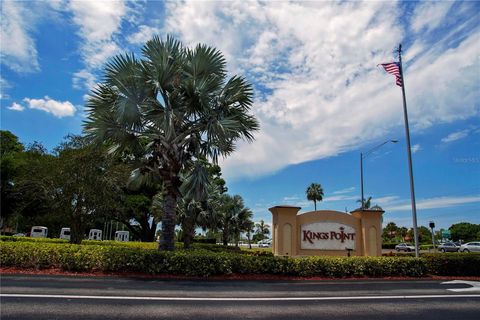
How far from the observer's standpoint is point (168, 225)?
14000 mm

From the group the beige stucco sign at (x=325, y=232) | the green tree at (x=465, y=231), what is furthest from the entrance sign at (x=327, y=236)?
the green tree at (x=465, y=231)

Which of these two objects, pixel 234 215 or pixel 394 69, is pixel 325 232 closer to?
pixel 394 69

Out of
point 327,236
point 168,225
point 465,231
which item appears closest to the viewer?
point 168,225

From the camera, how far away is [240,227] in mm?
37406

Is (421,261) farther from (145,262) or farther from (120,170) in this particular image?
(120,170)

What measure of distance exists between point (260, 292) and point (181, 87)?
811cm

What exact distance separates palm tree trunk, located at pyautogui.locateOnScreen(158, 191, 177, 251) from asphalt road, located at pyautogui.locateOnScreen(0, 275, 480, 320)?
2794mm

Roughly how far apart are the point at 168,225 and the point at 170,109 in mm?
4418

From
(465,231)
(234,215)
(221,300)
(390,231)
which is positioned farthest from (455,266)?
(465,231)

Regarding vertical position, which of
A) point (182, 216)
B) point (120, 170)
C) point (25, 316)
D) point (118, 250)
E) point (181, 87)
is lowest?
point (25, 316)

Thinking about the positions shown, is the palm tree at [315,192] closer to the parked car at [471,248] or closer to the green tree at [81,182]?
the parked car at [471,248]

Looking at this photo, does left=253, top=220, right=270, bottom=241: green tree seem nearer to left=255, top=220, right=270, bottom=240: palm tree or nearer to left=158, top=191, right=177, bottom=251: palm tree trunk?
left=255, top=220, right=270, bottom=240: palm tree

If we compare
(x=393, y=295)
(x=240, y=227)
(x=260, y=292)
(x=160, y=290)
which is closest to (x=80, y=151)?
(x=160, y=290)

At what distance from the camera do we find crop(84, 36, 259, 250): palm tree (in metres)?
13.6
